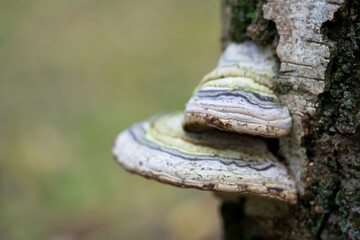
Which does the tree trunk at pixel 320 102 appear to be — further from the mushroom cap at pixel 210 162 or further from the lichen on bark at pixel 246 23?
the mushroom cap at pixel 210 162

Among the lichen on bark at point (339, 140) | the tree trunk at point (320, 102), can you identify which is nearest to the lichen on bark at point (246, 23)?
the tree trunk at point (320, 102)

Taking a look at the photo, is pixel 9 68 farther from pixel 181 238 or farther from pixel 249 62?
pixel 249 62

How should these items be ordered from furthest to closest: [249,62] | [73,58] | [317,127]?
[73,58] → [249,62] → [317,127]

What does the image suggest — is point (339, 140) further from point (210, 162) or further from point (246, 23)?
point (246, 23)

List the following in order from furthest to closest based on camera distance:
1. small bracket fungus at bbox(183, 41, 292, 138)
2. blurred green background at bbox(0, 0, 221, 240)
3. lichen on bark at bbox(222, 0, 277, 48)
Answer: blurred green background at bbox(0, 0, 221, 240), lichen on bark at bbox(222, 0, 277, 48), small bracket fungus at bbox(183, 41, 292, 138)

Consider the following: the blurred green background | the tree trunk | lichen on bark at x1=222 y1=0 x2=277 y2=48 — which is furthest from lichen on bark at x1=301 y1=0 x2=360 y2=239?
the blurred green background

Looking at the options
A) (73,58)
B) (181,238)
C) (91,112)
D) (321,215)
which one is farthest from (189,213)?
(73,58)

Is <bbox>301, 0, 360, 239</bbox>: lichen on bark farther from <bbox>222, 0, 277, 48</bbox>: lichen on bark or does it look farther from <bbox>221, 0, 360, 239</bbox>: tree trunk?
<bbox>222, 0, 277, 48</bbox>: lichen on bark

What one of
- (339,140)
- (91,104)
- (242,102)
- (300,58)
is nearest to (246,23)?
(300,58)
